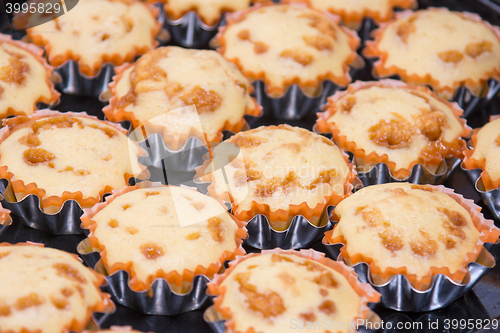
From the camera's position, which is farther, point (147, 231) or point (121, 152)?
point (121, 152)

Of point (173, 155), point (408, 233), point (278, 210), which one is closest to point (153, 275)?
point (278, 210)

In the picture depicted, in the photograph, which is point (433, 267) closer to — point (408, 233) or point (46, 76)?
point (408, 233)

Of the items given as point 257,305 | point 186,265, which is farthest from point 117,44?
point 257,305

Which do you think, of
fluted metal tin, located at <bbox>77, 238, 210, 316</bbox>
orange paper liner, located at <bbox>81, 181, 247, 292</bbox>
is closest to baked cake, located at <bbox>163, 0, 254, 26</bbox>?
orange paper liner, located at <bbox>81, 181, 247, 292</bbox>

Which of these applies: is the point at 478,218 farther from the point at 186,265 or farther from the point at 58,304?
the point at 58,304

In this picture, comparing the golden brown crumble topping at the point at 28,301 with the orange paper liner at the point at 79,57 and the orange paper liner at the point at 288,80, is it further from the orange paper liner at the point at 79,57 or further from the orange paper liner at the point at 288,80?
the orange paper liner at the point at 288,80

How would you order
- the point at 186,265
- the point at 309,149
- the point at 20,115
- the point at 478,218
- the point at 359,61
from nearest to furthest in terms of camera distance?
the point at 186,265 → the point at 478,218 → the point at 309,149 → the point at 20,115 → the point at 359,61

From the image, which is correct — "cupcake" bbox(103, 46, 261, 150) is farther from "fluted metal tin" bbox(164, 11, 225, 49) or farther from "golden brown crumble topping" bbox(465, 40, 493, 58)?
"golden brown crumble topping" bbox(465, 40, 493, 58)
